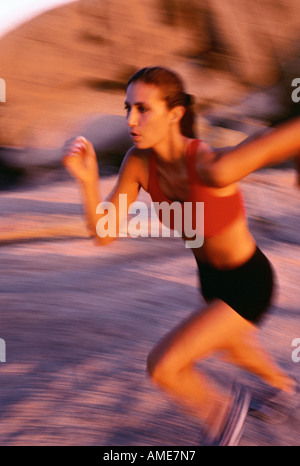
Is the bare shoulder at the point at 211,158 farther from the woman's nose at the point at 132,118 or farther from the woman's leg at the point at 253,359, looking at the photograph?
the woman's leg at the point at 253,359

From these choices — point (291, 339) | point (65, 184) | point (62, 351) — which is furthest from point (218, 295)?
point (65, 184)

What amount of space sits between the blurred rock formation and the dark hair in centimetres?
490

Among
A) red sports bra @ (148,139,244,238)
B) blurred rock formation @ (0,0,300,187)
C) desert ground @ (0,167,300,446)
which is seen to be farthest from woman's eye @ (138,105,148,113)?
blurred rock formation @ (0,0,300,187)

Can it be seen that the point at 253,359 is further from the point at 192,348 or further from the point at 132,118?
the point at 132,118

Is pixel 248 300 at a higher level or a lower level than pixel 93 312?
higher

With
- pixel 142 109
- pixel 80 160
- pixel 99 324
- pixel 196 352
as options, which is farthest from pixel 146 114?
pixel 99 324

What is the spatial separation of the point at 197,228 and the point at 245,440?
2.54 feet

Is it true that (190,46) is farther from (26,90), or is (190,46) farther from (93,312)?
(93,312)

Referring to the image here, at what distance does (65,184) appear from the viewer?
5250 millimetres

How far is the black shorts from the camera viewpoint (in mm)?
1509

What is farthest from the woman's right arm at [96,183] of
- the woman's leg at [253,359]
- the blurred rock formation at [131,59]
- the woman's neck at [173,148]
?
the blurred rock formation at [131,59]

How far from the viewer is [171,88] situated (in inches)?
57.2

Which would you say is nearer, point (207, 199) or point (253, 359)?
point (207, 199)

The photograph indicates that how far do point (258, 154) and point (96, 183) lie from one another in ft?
1.77
